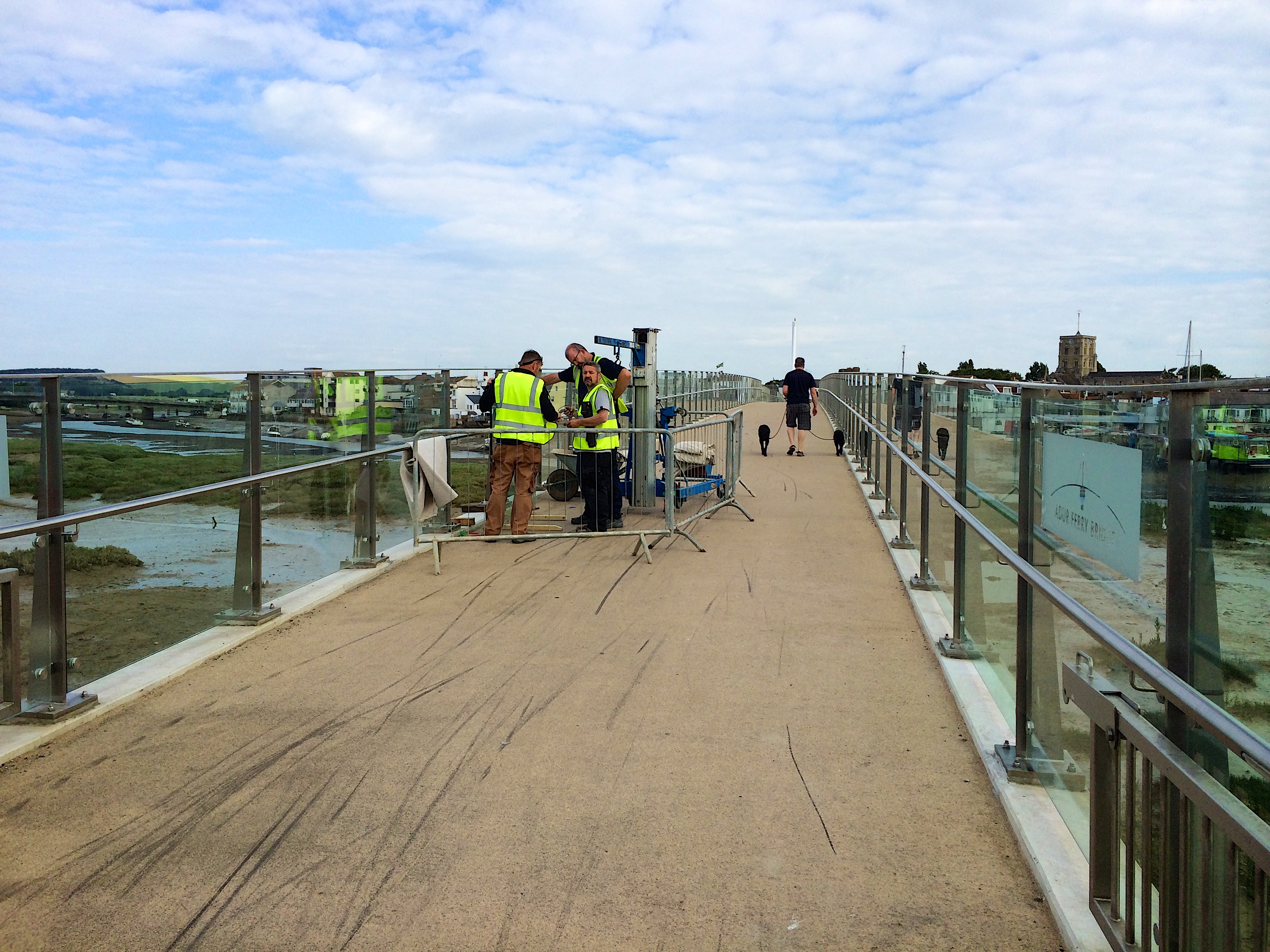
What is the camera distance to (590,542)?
11.2m

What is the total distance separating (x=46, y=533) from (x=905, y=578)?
637 centimetres

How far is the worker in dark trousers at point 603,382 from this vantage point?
1193cm

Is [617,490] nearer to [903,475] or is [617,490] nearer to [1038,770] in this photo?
[903,475]

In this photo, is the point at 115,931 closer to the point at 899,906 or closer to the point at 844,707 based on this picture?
the point at 899,906

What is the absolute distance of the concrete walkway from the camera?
11.4 feet

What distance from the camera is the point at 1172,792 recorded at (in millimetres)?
2631

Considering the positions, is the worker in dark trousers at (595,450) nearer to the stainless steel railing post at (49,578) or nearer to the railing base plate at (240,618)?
the railing base plate at (240,618)

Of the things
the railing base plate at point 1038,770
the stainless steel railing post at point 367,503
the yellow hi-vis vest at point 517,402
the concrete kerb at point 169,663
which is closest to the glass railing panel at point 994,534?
→ the railing base plate at point 1038,770

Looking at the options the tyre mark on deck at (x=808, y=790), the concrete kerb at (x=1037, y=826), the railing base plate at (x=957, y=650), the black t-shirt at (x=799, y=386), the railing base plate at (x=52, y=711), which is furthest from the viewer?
the black t-shirt at (x=799, y=386)

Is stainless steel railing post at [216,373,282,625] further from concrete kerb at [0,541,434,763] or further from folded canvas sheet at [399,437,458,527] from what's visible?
folded canvas sheet at [399,437,458,527]

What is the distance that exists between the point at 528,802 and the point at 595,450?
285 inches

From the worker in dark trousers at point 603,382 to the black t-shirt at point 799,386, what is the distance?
29.4 ft

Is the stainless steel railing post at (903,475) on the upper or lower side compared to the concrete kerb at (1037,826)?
upper

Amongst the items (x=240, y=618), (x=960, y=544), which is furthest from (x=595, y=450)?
(x=960, y=544)
